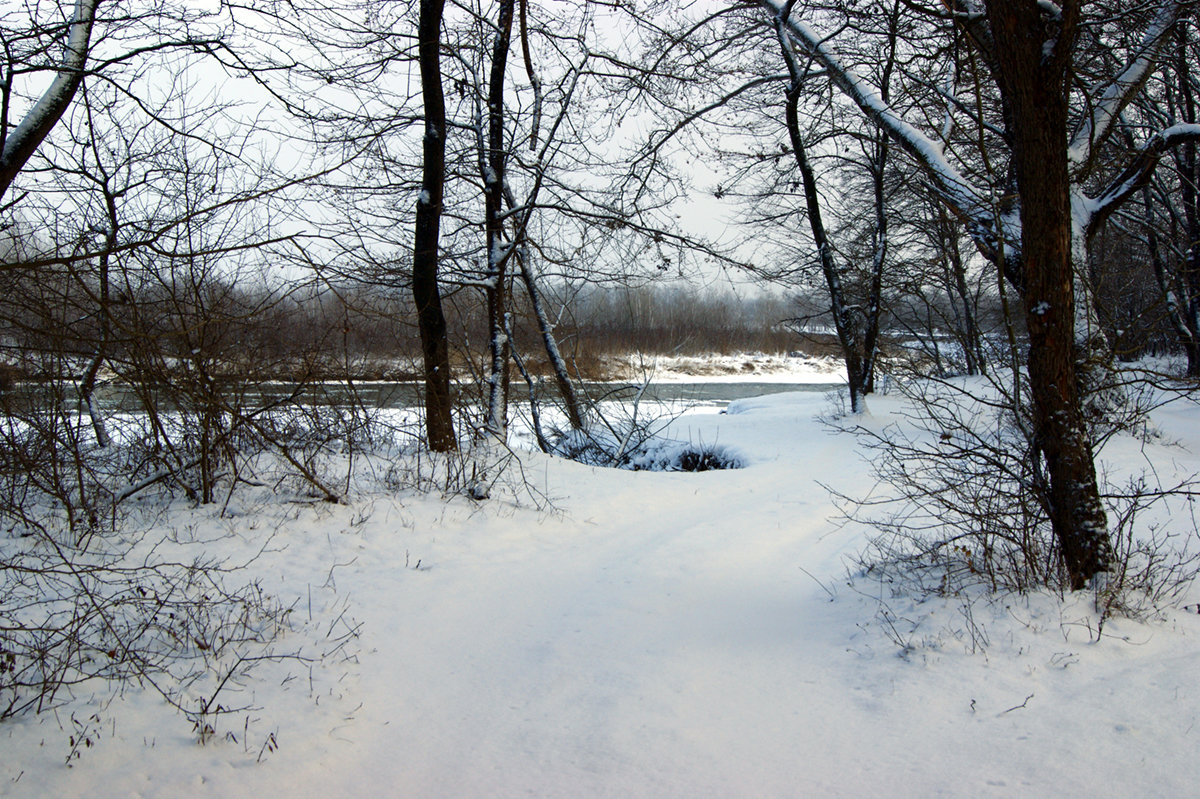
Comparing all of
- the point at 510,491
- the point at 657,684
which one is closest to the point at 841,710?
the point at 657,684

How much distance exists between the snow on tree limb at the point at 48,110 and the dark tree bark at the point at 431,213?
417 centimetres

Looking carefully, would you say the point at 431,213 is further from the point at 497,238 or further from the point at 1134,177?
the point at 1134,177

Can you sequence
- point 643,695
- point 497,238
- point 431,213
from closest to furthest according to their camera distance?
point 643,695
point 431,213
point 497,238

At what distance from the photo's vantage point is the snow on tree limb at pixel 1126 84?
257 inches

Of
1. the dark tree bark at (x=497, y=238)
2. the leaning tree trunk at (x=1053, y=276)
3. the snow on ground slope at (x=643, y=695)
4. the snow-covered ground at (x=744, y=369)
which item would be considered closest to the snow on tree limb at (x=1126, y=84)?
the leaning tree trunk at (x=1053, y=276)

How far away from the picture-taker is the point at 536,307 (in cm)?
1155

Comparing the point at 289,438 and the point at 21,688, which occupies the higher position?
the point at 289,438

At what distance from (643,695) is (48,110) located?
422 cm

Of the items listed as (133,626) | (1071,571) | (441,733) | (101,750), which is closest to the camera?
(101,750)

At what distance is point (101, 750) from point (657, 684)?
2.48 m

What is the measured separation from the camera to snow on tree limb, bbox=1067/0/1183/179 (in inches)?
257

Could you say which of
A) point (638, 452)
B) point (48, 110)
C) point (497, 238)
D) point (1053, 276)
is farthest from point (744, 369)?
point (48, 110)

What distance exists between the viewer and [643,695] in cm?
363

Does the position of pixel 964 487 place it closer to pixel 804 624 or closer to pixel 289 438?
pixel 804 624
